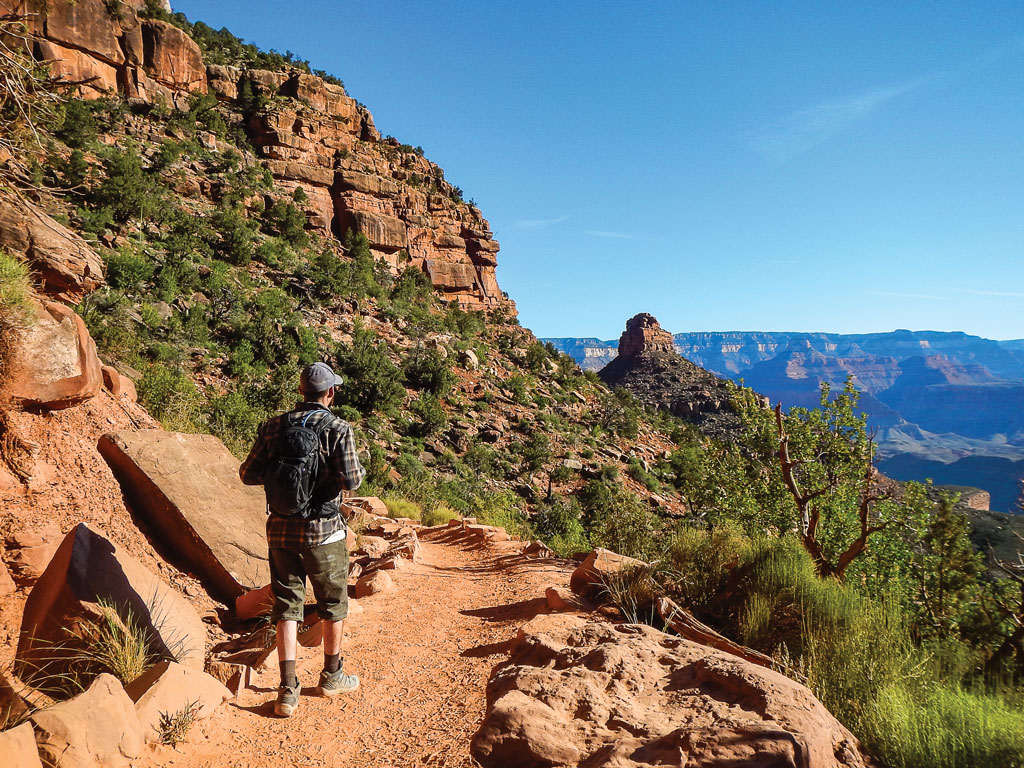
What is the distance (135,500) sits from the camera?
4.26 meters

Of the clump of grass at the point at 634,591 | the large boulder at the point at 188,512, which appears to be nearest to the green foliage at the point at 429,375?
the large boulder at the point at 188,512

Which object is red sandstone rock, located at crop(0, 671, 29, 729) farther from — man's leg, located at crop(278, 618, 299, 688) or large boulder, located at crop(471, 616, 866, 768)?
large boulder, located at crop(471, 616, 866, 768)

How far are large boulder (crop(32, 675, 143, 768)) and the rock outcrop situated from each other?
34.3 metres

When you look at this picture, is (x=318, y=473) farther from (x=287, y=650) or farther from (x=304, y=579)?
(x=287, y=650)

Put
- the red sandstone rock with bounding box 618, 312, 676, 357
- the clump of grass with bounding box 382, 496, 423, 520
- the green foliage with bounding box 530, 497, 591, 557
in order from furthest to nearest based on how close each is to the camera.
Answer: the red sandstone rock with bounding box 618, 312, 676, 357 < the green foliage with bounding box 530, 497, 591, 557 < the clump of grass with bounding box 382, 496, 423, 520

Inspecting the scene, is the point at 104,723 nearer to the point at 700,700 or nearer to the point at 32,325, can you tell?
the point at 700,700

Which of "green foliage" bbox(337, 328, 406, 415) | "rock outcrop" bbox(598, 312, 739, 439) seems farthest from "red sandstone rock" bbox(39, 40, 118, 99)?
"rock outcrop" bbox(598, 312, 739, 439)

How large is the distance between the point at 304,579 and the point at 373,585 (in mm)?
2380

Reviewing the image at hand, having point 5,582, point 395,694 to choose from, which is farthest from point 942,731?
point 5,582

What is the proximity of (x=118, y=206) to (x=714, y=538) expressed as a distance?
82.8 feet

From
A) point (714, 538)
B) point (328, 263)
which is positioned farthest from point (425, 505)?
point (328, 263)

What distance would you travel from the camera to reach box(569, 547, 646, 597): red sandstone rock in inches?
174

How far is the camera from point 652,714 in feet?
7.18

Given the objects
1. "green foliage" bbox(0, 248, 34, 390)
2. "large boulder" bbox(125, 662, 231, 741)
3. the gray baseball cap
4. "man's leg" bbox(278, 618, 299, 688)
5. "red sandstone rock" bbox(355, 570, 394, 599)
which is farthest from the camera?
"red sandstone rock" bbox(355, 570, 394, 599)
